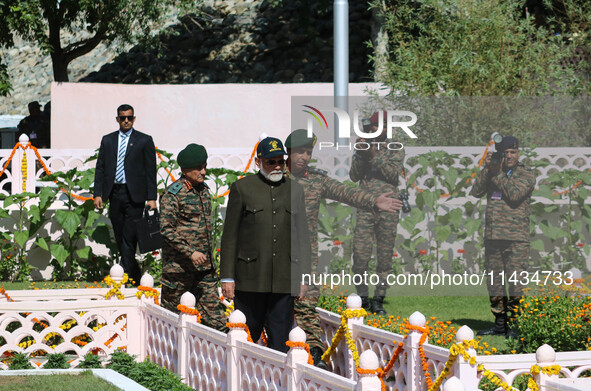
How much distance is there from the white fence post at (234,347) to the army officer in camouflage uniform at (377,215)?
3.65 m

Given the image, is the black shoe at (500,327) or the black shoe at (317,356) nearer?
the black shoe at (317,356)

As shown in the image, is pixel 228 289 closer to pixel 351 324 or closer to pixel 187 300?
pixel 187 300

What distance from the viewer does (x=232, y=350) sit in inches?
270

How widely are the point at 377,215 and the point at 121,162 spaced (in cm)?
295

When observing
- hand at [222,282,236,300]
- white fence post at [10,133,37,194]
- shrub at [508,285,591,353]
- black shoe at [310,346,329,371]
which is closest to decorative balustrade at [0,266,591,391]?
black shoe at [310,346,329,371]

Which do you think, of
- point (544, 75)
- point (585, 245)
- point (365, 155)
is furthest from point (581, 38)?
point (365, 155)

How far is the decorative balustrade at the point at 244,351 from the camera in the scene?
19.0 ft

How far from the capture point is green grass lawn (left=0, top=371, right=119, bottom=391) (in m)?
7.26

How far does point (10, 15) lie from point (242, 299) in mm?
14573

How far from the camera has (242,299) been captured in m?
7.33

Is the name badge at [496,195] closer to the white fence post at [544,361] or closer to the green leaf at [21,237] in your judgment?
the white fence post at [544,361]

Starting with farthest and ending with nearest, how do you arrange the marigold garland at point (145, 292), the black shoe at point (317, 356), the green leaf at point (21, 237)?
the green leaf at point (21, 237)
the marigold garland at point (145, 292)
the black shoe at point (317, 356)

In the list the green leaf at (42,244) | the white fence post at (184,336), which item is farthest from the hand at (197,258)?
the green leaf at (42,244)

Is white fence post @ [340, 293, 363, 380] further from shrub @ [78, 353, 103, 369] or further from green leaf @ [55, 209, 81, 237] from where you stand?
green leaf @ [55, 209, 81, 237]
